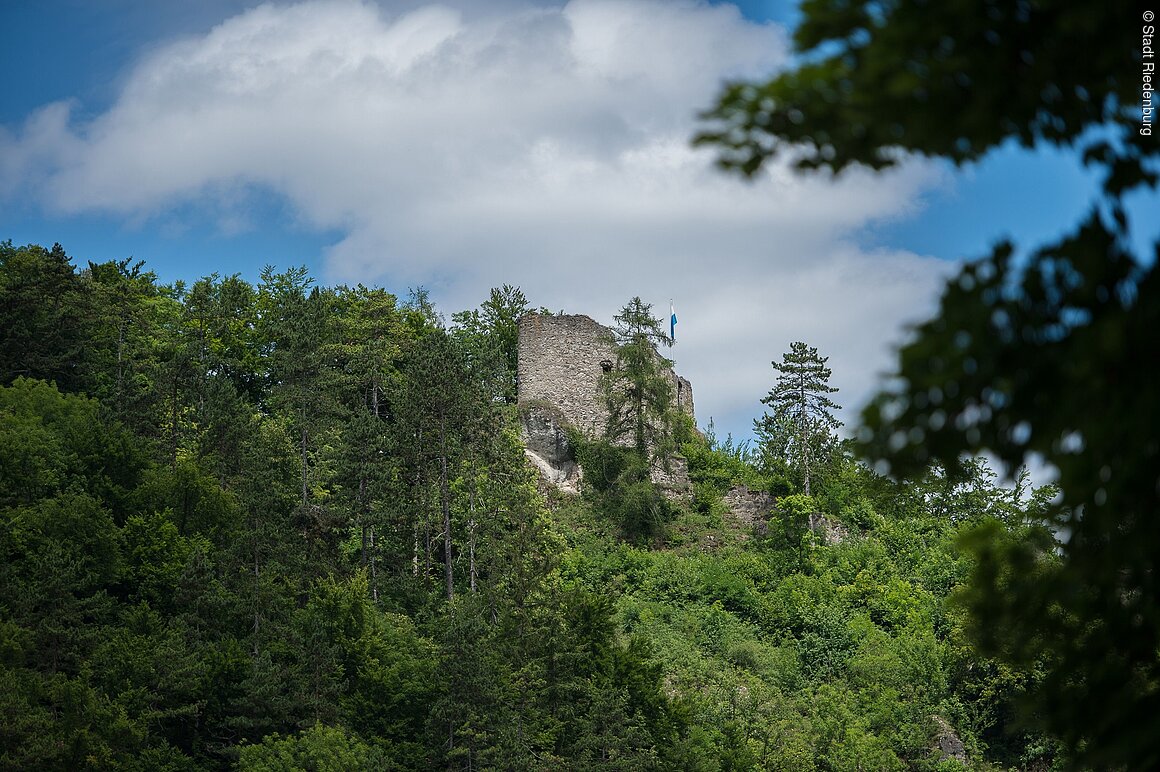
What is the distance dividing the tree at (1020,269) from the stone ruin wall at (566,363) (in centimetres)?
3991

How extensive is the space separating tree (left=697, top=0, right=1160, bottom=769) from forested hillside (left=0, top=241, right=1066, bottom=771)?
51.3 ft

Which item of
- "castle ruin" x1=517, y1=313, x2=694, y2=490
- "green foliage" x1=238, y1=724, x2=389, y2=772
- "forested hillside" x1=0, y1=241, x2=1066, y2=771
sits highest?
"castle ruin" x1=517, y1=313, x2=694, y2=490

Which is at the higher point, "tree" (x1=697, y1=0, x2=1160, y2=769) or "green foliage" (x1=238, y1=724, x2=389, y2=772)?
"tree" (x1=697, y1=0, x2=1160, y2=769)

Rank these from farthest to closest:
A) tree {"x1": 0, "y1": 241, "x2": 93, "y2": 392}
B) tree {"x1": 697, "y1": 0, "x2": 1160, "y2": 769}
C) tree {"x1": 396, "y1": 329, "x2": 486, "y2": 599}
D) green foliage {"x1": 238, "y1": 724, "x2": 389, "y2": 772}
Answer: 1. tree {"x1": 0, "y1": 241, "x2": 93, "y2": 392}
2. tree {"x1": 396, "y1": 329, "x2": 486, "y2": 599}
3. green foliage {"x1": 238, "y1": 724, "x2": 389, "y2": 772}
4. tree {"x1": 697, "y1": 0, "x2": 1160, "y2": 769}

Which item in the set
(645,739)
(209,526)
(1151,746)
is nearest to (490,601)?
(645,739)

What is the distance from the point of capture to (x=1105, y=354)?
3861 millimetres

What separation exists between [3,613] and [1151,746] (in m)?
25.4

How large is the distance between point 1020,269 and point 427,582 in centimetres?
3068

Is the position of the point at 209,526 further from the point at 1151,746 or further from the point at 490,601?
the point at 1151,746

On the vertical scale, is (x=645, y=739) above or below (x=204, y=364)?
below

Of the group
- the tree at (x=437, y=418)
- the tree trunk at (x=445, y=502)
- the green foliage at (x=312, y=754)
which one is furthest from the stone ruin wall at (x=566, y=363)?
the green foliage at (x=312, y=754)

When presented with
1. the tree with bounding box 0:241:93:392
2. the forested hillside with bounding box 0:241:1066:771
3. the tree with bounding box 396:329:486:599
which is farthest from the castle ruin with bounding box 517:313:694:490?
the tree with bounding box 0:241:93:392

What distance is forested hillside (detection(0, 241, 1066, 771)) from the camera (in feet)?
83.5

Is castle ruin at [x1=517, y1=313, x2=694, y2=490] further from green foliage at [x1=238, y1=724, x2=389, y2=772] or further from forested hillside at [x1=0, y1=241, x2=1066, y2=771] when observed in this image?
green foliage at [x1=238, y1=724, x2=389, y2=772]
